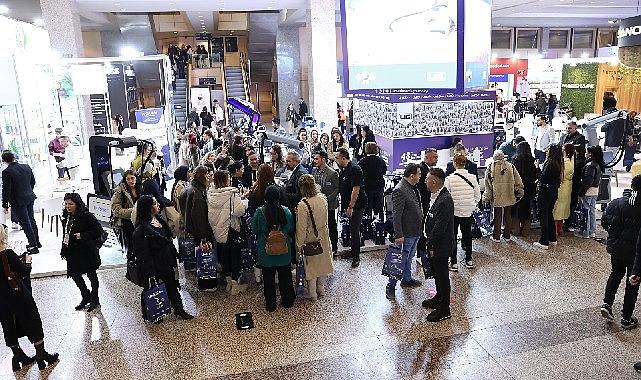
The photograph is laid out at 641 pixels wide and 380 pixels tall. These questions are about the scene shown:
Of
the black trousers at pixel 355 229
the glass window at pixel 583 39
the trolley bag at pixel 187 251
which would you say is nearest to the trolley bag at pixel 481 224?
the black trousers at pixel 355 229

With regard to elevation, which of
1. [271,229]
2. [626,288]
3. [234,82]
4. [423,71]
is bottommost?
[626,288]

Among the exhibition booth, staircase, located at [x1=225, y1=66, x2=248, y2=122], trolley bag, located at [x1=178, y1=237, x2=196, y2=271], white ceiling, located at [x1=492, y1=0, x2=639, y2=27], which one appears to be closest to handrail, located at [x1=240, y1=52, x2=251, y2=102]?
staircase, located at [x1=225, y1=66, x2=248, y2=122]

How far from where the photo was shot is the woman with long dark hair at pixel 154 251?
4.46m

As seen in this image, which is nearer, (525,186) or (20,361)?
(20,361)

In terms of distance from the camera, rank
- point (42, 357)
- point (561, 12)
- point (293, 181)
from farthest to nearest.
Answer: point (561, 12)
point (293, 181)
point (42, 357)

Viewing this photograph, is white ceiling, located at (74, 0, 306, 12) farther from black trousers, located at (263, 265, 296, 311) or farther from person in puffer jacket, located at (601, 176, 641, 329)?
person in puffer jacket, located at (601, 176, 641, 329)

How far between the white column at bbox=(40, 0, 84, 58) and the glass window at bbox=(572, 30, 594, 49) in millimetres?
27183

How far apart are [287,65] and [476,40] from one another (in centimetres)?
1547

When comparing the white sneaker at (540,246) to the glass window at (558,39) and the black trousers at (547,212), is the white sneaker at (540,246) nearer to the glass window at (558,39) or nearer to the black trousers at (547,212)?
the black trousers at (547,212)

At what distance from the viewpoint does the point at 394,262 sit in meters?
5.07

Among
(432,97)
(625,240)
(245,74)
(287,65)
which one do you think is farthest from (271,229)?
(287,65)

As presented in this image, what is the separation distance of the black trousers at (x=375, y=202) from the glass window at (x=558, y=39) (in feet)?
89.0

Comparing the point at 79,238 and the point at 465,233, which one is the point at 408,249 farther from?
the point at 79,238

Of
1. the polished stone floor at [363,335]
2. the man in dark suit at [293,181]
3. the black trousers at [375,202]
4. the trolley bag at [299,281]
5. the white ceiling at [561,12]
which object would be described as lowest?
the polished stone floor at [363,335]
